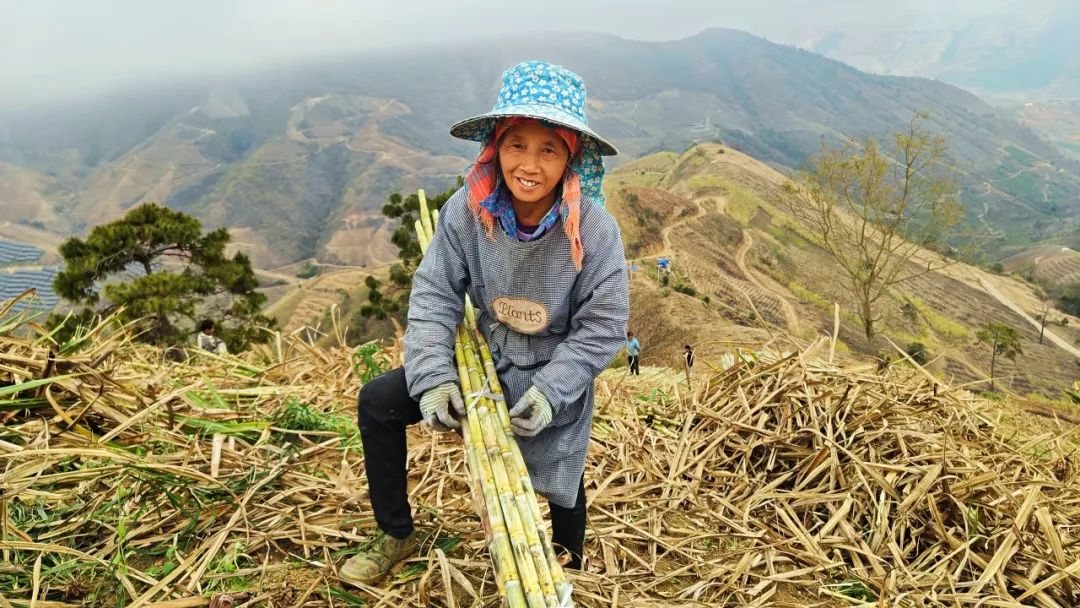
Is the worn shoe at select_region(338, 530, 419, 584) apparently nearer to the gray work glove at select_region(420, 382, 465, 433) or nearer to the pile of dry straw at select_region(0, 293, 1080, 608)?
the pile of dry straw at select_region(0, 293, 1080, 608)

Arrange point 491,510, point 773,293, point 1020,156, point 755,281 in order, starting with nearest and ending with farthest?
point 491,510 → point 773,293 → point 755,281 → point 1020,156

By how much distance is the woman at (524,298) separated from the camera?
171cm

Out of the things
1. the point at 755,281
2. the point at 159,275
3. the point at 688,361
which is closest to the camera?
the point at 688,361

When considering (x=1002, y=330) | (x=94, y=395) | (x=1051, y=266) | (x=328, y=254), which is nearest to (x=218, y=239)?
(x=94, y=395)

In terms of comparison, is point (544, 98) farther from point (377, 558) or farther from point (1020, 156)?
point (1020, 156)

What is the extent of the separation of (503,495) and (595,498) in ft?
3.26

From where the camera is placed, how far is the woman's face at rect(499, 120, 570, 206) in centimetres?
172

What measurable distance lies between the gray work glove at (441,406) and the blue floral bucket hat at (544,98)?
84 centimetres

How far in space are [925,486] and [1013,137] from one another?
10141 inches

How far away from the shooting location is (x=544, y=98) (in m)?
1.69

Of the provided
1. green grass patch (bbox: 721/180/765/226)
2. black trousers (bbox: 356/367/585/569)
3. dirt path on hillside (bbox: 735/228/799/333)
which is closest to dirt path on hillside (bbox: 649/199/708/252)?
green grass patch (bbox: 721/180/765/226)

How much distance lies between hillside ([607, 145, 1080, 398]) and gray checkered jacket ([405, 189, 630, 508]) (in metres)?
18.4

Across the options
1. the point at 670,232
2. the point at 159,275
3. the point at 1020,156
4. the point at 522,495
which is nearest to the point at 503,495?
the point at 522,495

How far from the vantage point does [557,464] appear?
1.84m
